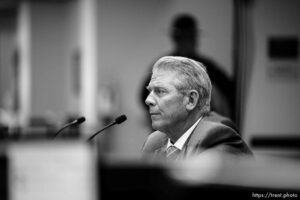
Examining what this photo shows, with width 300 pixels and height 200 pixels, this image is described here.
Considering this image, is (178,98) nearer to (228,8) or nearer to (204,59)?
(204,59)

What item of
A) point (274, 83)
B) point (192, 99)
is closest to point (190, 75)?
point (192, 99)

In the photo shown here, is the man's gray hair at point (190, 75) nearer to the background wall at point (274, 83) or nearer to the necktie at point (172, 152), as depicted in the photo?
the necktie at point (172, 152)

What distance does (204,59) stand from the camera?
1.12 meters

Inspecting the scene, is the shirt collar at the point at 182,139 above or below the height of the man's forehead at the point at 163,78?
below

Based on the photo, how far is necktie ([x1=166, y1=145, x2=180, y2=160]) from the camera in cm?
96

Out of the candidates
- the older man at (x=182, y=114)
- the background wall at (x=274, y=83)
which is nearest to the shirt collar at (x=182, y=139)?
the older man at (x=182, y=114)

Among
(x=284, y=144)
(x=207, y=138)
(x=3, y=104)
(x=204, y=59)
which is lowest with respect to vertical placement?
(x=3, y=104)

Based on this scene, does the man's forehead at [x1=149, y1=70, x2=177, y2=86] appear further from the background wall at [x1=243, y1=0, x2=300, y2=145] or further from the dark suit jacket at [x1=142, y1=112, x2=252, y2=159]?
the background wall at [x1=243, y1=0, x2=300, y2=145]

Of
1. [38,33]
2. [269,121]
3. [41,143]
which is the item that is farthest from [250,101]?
[38,33]

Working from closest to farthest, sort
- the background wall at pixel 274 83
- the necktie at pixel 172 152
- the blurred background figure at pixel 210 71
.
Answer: the necktie at pixel 172 152, the blurred background figure at pixel 210 71, the background wall at pixel 274 83

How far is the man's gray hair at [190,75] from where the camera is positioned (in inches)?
38.2

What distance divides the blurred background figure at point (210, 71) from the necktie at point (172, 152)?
11cm

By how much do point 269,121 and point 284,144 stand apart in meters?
0.07

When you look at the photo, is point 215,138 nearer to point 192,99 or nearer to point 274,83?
point 192,99
